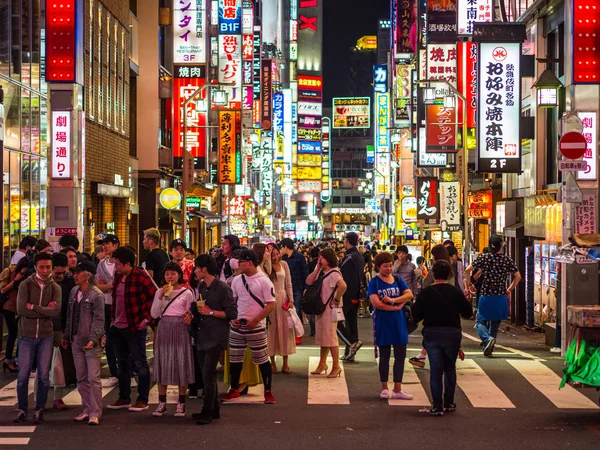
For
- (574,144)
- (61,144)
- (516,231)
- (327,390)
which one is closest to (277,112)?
(516,231)

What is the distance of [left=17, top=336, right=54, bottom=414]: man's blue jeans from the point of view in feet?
36.0

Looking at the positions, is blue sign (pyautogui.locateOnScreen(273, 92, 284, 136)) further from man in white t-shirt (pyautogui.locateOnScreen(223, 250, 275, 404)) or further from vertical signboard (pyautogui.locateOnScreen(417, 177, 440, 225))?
man in white t-shirt (pyautogui.locateOnScreen(223, 250, 275, 404))

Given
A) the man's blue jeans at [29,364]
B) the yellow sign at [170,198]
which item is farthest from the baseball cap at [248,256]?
the yellow sign at [170,198]

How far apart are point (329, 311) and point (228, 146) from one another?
31.0 meters

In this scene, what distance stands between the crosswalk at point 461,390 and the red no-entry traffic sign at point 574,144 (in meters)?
3.24

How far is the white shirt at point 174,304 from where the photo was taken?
36.1ft

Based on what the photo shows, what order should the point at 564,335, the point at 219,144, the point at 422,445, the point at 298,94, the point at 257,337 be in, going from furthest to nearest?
the point at 298,94, the point at 219,144, the point at 564,335, the point at 257,337, the point at 422,445

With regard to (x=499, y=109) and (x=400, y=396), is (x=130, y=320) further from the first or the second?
(x=499, y=109)

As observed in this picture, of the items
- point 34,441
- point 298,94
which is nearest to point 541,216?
point 34,441

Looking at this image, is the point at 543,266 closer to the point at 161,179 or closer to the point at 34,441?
the point at 34,441

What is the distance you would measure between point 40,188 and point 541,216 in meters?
11.8

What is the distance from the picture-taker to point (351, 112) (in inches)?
6255

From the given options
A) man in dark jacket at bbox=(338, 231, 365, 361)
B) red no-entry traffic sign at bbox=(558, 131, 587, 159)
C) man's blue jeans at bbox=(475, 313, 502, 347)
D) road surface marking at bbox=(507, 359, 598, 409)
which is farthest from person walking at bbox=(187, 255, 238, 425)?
man's blue jeans at bbox=(475, 313, 502, 347)

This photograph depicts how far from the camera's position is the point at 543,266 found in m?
22.0
